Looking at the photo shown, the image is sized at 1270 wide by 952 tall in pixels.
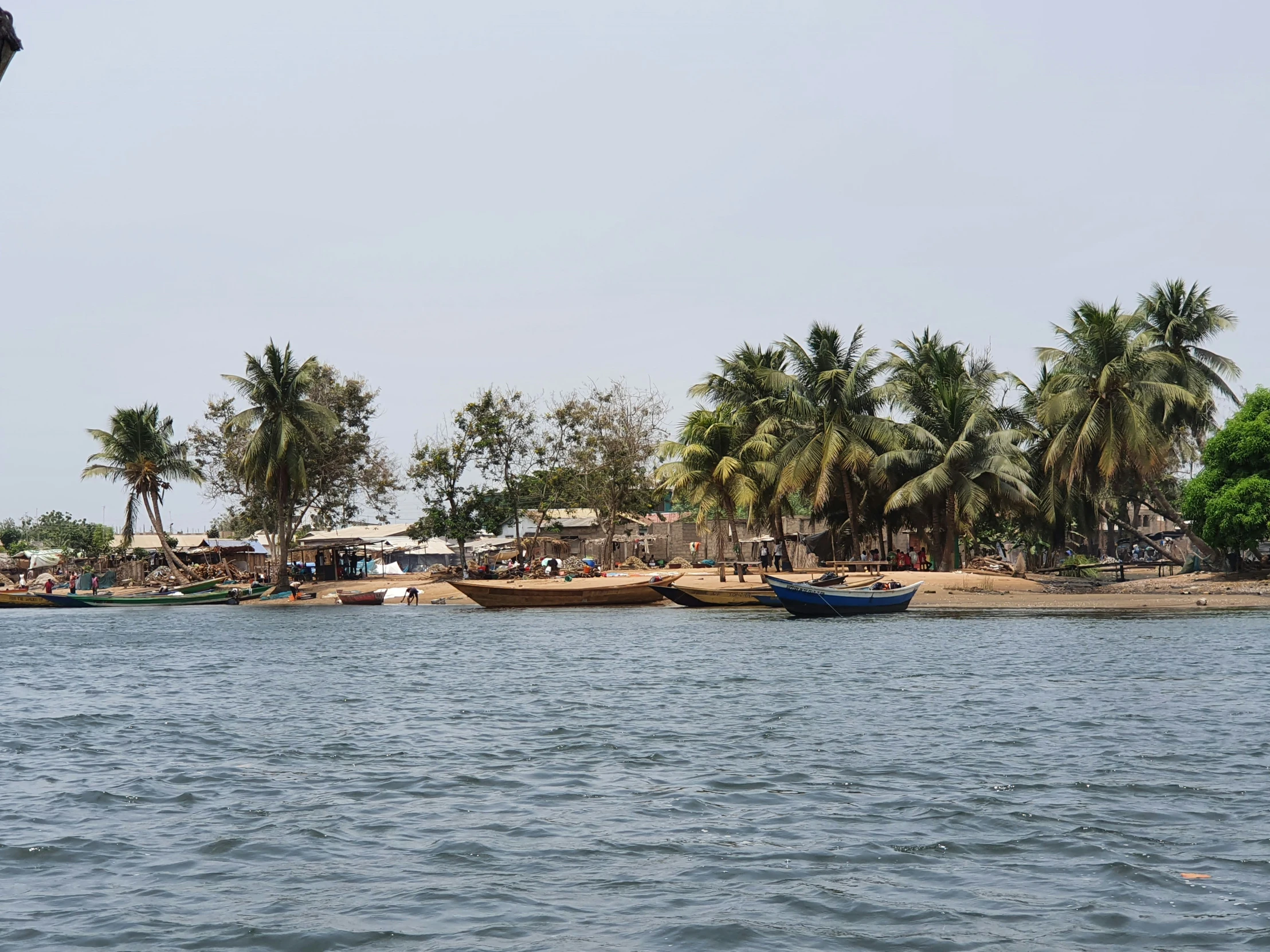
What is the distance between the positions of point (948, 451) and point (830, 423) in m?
4.56

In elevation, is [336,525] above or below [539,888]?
above

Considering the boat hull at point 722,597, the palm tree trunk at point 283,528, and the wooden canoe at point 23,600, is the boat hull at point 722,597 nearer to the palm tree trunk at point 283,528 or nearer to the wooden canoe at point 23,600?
the palm tree trunk at point 283,528

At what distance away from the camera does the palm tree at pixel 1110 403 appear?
3928 centimetres

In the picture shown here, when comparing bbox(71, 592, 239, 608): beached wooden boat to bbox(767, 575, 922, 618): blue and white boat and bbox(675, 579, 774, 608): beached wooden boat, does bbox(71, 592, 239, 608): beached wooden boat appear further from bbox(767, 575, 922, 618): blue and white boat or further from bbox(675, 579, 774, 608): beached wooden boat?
bbox(767, 575, 922, 618): blue and white boat

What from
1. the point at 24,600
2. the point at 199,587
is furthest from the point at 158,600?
the point at 24,600

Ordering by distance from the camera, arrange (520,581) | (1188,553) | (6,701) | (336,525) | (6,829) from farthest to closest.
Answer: (336,525) < (1188,553) < (520,581) < (6,701) < (6,829)

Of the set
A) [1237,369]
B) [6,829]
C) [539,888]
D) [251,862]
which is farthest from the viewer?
[1237,369]

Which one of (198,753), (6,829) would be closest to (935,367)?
(198,753)

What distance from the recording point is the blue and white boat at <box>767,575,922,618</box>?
3356 centimetres

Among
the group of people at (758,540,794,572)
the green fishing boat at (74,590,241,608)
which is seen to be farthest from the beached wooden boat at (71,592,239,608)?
the group of people at (758,540,794,572)

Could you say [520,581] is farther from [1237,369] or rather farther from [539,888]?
[539,888]

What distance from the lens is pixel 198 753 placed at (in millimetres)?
12234

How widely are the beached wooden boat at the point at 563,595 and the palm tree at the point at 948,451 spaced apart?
9.46 metres

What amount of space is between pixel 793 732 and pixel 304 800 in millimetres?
5559
